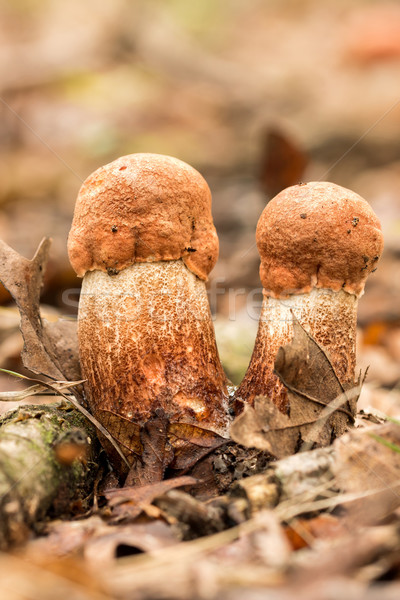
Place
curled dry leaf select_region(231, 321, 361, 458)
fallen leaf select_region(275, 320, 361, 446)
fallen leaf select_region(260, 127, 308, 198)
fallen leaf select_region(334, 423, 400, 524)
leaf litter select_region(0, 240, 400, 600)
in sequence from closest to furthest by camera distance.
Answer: leaf litter select_region(0, 240, 400, 600) < fallen leaf select_region(334, 423, 400, 524) < curled dry leaf select_region(231, 321, 361, 458) < fallen leaf select_region(275, 320, 361, 446) < fallen leaf select_region(260, 127, 308, 198)

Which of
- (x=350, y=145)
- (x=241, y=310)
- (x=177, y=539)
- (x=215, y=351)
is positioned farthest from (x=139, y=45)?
(x=177, y=539)

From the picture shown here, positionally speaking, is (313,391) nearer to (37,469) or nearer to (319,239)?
(319,239)

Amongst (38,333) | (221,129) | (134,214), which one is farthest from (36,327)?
(221,129)

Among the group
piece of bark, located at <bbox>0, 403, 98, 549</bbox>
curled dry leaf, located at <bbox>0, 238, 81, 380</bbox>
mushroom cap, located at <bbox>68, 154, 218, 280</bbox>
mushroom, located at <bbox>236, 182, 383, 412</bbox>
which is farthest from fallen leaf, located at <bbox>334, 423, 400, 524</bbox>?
curled dry leaf, located at <bbox>0, 238, 81, 380</bbox>

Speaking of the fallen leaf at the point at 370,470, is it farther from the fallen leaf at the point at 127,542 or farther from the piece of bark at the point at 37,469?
the piece of bark at the point at 37,469

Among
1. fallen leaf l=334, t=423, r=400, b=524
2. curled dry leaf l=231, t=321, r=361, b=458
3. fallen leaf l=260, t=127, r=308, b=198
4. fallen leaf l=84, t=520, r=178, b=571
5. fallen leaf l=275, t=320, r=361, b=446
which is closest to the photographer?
fallen leaf l=84, t=520, r=178, b=571

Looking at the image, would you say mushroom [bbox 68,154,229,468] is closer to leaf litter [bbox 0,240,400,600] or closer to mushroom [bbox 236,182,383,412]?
leaf litter [bbox 0,240,400,600]
